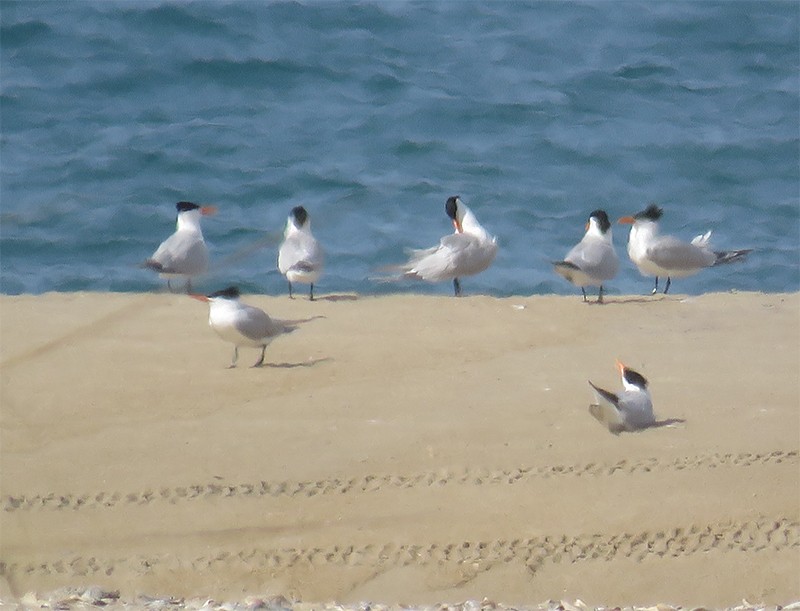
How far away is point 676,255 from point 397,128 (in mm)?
6556

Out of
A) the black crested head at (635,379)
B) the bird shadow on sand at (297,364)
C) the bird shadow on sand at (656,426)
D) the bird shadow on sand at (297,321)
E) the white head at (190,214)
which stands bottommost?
the bird shadow on sand at (656,426)

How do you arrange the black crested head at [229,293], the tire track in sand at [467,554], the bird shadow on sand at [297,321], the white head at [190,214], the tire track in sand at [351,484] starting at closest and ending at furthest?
1. the tire track in sand at [467,554]
2. the tire track in sand at [351,484]
3. the black crested head at [229,293]
4. the bird shadow on sand at [297,321]
5. the white head at [190,214]

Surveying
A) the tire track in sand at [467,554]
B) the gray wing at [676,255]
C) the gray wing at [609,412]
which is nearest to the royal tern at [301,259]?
the gray wing at [676,255]

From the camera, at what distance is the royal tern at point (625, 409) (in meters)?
5.55

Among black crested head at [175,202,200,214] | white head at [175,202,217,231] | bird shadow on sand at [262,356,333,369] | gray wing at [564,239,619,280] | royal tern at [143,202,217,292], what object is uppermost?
black crested head at [175,202,200,214]

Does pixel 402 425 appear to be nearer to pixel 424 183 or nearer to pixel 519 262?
pixel 519 262

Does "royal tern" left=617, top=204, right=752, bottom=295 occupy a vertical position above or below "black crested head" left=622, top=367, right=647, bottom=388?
above

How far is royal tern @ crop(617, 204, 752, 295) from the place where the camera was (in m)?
8.93

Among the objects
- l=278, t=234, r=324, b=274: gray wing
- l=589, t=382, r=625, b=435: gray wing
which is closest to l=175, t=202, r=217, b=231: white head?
l=278, t=234, r=324, b=274: gray wing

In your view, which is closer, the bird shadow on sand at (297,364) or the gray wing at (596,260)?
the bird shadow on sand at (297,364)

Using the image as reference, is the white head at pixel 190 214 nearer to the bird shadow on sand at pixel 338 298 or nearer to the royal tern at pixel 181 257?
the royal tern at pixel 181 257

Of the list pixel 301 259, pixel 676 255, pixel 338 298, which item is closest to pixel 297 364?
pixel 338 298

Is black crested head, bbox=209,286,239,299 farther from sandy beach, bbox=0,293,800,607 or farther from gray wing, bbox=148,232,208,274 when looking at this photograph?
gray wing, bbox=148,232,208,274

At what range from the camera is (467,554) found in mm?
4793
